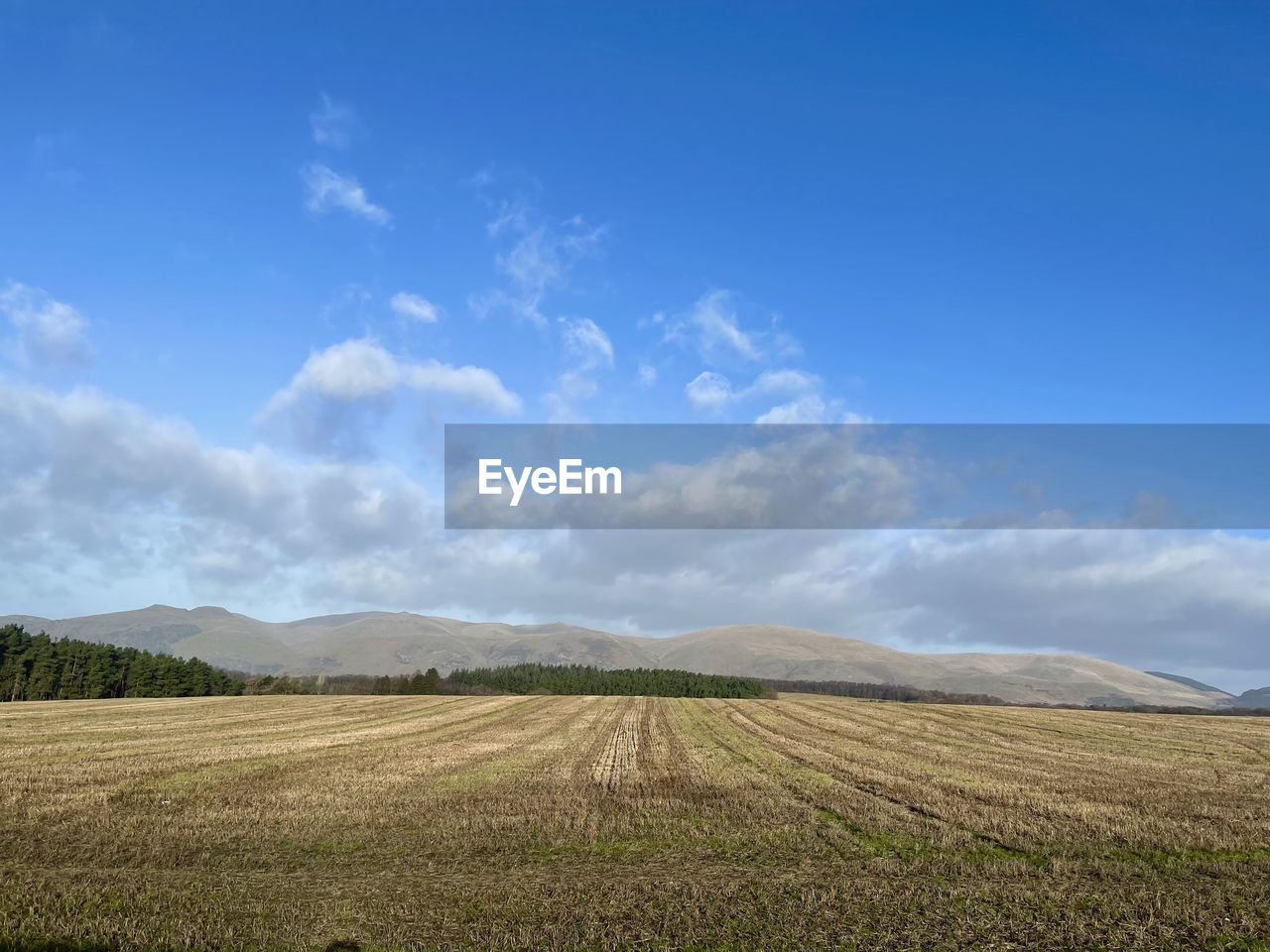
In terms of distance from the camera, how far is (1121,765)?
3350 centimetres

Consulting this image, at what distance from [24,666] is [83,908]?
399ft

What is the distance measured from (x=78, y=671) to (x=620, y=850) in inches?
4944

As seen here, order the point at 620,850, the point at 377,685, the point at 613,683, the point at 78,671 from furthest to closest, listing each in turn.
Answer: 1. the point at 613,683
2. the point at 377,685
3. the point at 78,671
4. the point at 620,850

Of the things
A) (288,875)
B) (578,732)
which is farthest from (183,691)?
(288,875)

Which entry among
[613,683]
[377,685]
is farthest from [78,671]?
[613,683]

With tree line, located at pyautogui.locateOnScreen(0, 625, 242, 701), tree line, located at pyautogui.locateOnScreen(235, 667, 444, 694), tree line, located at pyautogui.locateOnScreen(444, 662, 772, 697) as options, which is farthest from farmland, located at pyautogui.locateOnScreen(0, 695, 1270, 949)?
tree line, located at pyautogui.locateOnScreen(444, 662, 772, 697)

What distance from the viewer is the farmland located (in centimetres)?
1148

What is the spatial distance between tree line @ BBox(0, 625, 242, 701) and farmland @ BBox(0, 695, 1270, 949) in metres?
93.0

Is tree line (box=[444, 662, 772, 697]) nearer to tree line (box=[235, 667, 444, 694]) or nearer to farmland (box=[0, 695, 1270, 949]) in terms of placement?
tree line (box=[235, 667, 444, 694])

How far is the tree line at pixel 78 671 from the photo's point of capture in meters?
105

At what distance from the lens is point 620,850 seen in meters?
16.3

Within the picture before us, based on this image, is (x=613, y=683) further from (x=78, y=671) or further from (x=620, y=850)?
(x=620, y=850)

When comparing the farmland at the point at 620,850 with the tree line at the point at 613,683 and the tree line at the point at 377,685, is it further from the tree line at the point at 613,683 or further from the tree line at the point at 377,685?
the tree line at the point at 613,683

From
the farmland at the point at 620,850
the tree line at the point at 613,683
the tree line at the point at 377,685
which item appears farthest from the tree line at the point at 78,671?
the farmland at the point at 620,850
